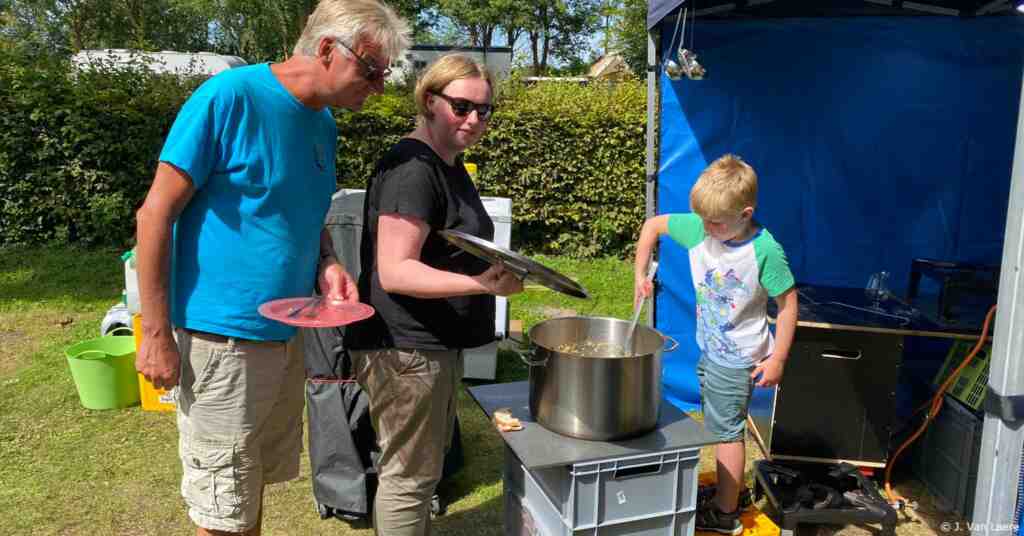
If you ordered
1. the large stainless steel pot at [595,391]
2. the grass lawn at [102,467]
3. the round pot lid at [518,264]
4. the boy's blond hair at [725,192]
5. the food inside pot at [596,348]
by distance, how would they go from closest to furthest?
the round pot lid at [518,264], the large stainless steel pot at [595,391], the food inside pot at [596,348], the boy's blond hair at [725,192], the grass lawn at [102,467]

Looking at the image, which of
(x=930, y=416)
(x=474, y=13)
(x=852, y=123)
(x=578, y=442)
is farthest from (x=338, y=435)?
(x=474, y=13)

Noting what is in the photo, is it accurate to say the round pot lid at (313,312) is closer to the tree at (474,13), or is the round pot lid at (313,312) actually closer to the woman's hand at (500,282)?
the woman's hand at (500,282)

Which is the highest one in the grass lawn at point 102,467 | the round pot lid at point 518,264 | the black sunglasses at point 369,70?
the black sunglasses at point 369,70

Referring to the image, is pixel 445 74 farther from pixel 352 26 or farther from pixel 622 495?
pixel 622 495

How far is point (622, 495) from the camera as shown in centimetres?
204

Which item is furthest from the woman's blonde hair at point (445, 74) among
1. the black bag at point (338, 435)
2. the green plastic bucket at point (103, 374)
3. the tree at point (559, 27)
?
the tree at point (559, 27)

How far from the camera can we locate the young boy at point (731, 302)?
242cm

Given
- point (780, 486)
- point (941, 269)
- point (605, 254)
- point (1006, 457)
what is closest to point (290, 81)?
point (1006, 457)

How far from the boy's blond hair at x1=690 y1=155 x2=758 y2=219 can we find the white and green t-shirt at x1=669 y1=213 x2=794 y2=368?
0.18 m

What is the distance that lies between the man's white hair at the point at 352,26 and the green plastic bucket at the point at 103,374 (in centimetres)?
277

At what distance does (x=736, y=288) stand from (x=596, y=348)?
0.65m

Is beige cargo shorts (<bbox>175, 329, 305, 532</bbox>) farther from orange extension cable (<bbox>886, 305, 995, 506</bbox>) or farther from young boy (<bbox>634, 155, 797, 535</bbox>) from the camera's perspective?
orange extension cable (<bbox>886, 305, 995, 506</bbox>)

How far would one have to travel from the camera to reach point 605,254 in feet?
24.7

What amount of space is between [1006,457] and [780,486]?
3.42 ft
